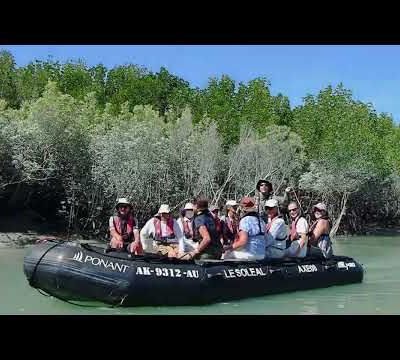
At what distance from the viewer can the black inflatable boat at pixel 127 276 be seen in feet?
29.2

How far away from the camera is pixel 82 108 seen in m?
24.8

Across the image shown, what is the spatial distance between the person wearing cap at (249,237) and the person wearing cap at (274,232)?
42 cm

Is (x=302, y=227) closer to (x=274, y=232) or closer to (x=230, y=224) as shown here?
(x=274, y=232)

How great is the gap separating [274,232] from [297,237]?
1140mm

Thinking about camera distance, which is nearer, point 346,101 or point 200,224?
point 200,224

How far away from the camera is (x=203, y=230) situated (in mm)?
9773

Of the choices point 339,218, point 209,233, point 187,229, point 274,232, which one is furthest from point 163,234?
point 339,218

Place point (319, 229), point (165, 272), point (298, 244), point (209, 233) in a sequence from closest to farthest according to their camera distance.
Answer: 1. point (165, 272)
2. point (209, 233)
3. point (298, 244)
4. point (319, 229)

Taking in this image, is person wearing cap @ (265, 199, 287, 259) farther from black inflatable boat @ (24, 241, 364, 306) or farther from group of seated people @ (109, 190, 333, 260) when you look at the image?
black inflatable boat @ (24, 241, 364, 306)
